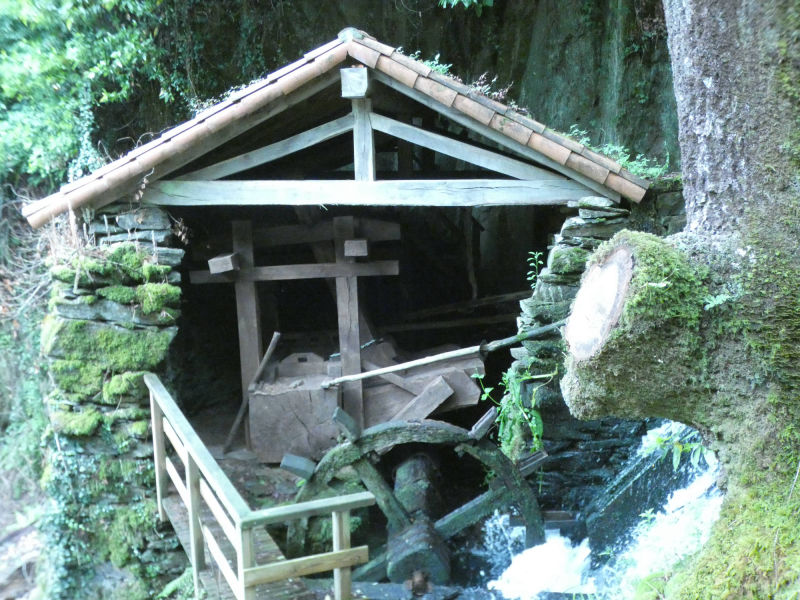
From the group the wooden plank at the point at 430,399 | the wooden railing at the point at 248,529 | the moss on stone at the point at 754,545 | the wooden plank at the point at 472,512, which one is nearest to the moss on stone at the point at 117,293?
the wooden railing at the point at 248,529

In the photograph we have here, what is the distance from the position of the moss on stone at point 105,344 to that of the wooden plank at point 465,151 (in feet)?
7.75

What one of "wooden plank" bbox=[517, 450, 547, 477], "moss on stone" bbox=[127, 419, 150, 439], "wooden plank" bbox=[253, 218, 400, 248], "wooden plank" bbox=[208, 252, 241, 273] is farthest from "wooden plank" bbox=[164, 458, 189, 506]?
"wooden plank" bbox=[517, 450, 547, 477]

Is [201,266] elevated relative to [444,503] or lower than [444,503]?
elevated

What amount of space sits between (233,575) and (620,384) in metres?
2.33

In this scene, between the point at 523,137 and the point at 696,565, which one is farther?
the point at 523,137

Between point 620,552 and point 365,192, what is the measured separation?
3.13 meters

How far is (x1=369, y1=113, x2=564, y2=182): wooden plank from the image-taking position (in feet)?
15.8

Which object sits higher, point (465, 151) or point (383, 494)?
point (465, 151)

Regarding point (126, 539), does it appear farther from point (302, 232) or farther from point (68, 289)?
point (302, 232)

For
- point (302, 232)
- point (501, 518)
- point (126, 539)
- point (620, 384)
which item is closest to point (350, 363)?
point (302, 232)

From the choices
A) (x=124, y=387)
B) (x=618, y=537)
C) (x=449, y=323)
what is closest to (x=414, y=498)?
(x=618, y=537)

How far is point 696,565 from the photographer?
2236mm

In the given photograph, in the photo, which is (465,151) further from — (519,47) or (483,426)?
(519,47)

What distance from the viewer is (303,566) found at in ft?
11.0
